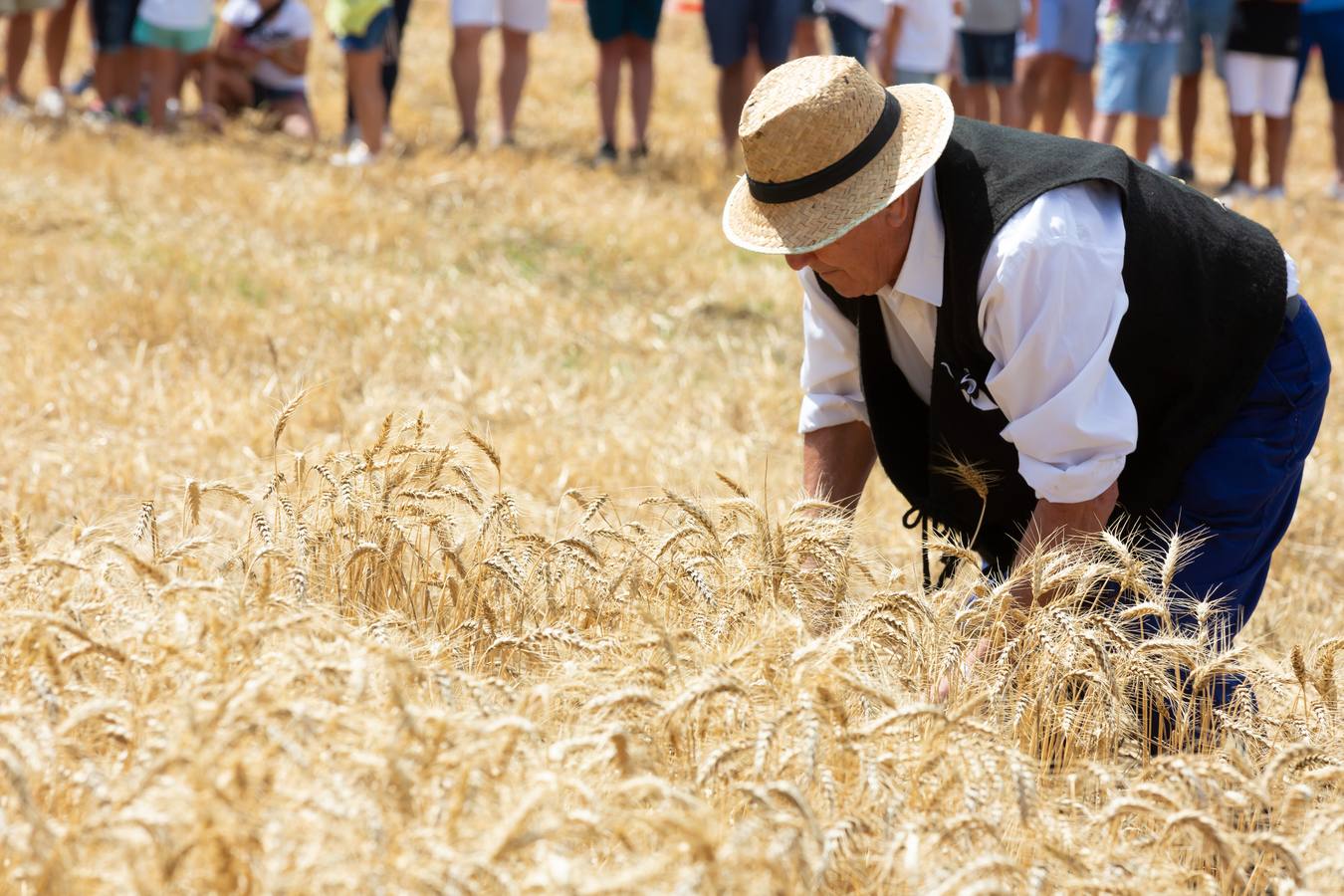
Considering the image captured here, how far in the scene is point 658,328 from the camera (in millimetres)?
6090

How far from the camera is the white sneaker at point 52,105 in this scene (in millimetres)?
8453

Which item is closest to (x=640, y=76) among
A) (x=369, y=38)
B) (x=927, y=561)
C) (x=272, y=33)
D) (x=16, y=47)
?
(x=369, y=38)

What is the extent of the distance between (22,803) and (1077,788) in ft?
5.51

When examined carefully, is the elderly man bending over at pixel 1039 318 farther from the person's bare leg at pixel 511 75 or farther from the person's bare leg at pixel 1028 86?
the person's bare leg at pixel 1028 86

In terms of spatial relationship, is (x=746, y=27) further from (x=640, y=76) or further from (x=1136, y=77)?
(x=1136, y=77)

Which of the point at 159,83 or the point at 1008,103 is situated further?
the point at 1008,103

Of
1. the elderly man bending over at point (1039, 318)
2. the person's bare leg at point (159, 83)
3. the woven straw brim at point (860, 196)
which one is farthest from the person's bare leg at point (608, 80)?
the woven straw brim at point (860, 196)

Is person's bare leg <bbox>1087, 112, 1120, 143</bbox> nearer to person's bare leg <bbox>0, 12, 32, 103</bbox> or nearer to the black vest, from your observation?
the black vest

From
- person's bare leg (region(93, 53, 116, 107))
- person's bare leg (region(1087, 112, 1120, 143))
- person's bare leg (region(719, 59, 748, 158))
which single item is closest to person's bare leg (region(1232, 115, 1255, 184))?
person's bare leg (region(1087, 112, 1120, 143))

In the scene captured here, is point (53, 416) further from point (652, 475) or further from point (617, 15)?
point (617, 15)

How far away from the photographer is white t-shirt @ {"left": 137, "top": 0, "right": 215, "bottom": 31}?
855 centimetres

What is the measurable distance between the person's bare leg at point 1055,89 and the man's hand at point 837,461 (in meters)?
6.16

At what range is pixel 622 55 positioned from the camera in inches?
347

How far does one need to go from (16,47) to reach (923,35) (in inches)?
216
